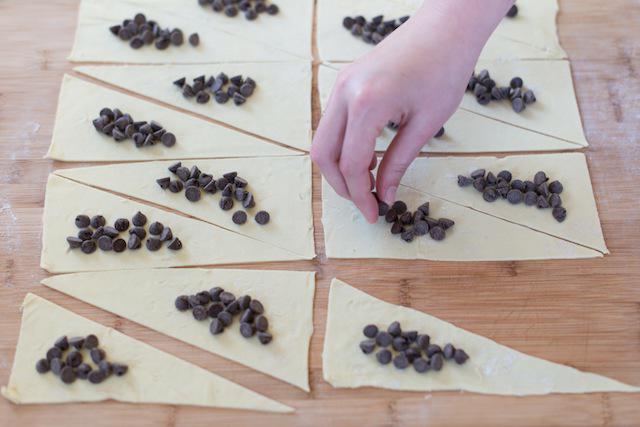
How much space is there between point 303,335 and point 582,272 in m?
Answer: 0.77

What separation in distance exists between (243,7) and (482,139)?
0.94 m

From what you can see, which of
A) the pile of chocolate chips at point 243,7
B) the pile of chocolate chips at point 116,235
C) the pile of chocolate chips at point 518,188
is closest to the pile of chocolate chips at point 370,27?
the pile of chocolate chips at point 243,7

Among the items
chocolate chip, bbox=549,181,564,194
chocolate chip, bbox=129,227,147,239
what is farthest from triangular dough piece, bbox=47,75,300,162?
chocolate chip, bbox=549,181,564,194

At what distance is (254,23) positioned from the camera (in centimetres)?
236

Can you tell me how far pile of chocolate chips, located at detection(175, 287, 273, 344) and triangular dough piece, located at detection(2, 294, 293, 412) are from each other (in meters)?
0.13

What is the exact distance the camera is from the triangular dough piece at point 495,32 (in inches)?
89.7

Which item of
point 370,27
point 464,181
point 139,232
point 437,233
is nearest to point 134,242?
point 139,232

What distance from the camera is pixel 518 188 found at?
198 centimetres

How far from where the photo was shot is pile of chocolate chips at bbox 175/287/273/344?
1756 mm

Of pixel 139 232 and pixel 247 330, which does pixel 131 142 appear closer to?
pixel 139 232

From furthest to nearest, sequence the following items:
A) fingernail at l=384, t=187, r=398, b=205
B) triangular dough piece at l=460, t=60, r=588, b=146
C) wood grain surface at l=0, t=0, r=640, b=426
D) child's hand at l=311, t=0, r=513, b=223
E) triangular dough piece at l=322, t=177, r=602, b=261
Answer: triangular dough piece at l=460, t=60, r=588, b=146 < triangular dough piece at l=322, t=177, r=602, b=261 < fingernail at l=384, t=187, r=398, b=205 < wood grain surface at l=0, t=0, r=640, b=426 < child's hand at l=311, t=0, r=513, b=223

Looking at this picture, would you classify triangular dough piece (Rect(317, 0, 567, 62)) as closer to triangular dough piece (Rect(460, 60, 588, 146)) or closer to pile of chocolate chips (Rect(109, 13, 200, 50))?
triangular dough piece (Rect(460, 60, 588, 146))

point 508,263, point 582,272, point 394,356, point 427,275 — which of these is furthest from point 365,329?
point 582,272

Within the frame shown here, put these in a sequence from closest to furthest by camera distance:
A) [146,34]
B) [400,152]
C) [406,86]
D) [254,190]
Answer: [406,86], [400,152], [254,190], [146,34]
